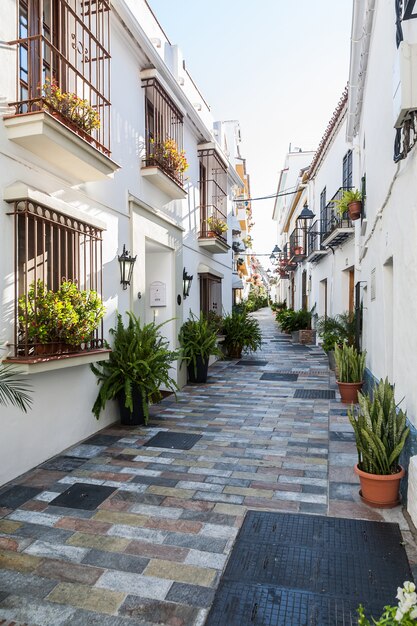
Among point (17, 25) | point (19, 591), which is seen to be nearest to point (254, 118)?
point (17, 25)

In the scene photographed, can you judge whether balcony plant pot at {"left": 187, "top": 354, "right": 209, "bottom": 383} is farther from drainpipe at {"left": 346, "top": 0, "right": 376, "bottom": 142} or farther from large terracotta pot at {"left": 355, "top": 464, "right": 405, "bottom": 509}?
large terracotta pot at {"left": 355, "top": 464, "right": 405, "bottom": 509}

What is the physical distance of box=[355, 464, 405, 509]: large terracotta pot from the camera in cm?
364

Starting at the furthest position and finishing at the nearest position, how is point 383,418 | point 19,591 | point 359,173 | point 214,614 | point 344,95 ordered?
1. point 344,95
2. point 359,173
3. point 383,418
4. point 19,591
5. point 214,614

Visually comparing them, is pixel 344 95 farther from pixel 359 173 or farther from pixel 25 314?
pixel 25 314

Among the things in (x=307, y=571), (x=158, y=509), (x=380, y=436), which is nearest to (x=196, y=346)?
(x=158, y=509)

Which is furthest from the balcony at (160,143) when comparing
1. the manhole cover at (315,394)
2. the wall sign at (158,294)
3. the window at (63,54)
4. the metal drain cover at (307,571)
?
the metal drain cover at (307,571)

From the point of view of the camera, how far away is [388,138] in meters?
5.24


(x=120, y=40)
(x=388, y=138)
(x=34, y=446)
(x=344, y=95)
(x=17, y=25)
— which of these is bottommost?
(x=34, y=446)

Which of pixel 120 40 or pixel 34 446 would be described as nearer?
pixel 34 446

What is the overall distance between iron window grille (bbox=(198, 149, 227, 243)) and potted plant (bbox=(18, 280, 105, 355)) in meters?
6.58

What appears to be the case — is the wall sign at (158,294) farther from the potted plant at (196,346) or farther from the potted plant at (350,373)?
the potted plant at (350,373)

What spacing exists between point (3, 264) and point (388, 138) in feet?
14.4

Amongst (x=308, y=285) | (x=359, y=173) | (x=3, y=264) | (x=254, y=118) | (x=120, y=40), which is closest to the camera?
(x=3, y=264)

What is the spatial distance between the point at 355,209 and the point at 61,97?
5760 mm
